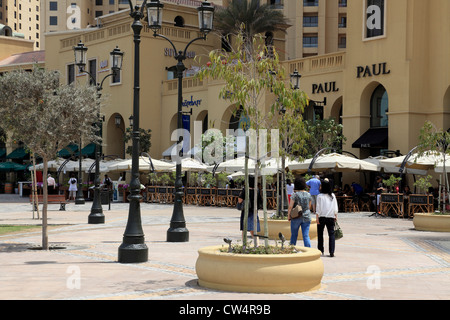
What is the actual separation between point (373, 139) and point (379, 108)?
2098 millimetres

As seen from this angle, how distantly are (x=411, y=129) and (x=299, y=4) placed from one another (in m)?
37.3

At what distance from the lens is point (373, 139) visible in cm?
3428

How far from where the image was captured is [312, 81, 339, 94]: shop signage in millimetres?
37312

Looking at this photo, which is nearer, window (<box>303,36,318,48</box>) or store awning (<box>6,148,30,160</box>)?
store awning (<box>6,148,30,160</box>)

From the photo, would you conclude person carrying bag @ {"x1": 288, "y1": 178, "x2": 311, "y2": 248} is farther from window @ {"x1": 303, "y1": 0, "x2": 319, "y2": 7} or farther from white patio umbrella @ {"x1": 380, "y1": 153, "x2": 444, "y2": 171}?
window @ {"x1": 303, "y1": 0, "x2": 319, "y2": 7}

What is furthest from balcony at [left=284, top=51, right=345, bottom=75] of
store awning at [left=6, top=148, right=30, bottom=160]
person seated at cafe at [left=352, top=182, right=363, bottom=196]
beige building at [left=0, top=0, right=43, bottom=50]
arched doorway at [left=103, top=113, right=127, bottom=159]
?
beige building at [left=0, top=0, right=43, bottom=50]

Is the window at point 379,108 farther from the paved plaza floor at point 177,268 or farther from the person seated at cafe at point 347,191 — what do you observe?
the paved plaza floor at point 177,268

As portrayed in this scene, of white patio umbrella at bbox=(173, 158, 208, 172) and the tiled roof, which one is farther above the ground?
the tiled roof

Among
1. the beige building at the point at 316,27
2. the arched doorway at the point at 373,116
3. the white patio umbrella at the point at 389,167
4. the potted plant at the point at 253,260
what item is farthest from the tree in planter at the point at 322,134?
the beige building at the point at 316,27

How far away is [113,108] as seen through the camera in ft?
171

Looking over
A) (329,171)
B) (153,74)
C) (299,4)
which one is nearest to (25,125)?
(329,171)

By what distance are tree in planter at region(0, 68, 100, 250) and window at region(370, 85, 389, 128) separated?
2228 centimetres

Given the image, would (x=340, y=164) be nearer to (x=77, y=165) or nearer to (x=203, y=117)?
(x=203, y=117)
